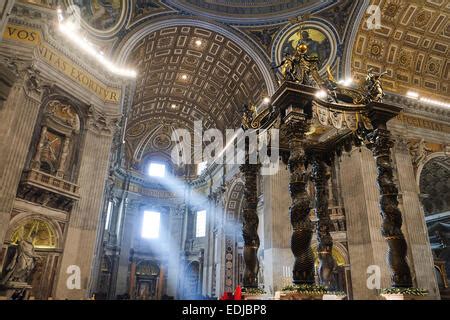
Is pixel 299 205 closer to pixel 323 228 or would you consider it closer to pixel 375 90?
pixel 323 228

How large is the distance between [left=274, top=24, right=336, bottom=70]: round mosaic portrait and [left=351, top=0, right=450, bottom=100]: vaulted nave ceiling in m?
1.03

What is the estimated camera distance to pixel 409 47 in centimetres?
1295

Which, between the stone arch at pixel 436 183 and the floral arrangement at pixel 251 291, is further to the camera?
the stone arch at pixel 436 183

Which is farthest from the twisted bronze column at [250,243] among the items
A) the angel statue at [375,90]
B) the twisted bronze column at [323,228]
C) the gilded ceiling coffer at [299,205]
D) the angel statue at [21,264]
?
the angel statue at [21,264]

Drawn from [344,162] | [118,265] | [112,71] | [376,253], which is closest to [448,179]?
[344,162]

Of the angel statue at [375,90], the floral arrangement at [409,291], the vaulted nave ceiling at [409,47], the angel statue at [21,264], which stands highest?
the vaulted nave ceiling at [409,47]

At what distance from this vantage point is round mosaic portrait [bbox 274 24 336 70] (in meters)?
13.1

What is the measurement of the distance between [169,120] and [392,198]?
1795cm

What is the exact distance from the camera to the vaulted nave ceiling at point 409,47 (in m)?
12.1

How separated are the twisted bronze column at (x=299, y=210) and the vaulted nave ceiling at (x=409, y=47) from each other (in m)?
8.05

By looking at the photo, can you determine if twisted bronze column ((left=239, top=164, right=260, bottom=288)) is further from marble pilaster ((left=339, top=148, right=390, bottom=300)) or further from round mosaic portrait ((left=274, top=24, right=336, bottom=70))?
round mosaic portrait ((left=274, top=24, right=336, bottom=70))

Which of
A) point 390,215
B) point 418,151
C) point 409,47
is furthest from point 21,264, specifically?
point 409,47

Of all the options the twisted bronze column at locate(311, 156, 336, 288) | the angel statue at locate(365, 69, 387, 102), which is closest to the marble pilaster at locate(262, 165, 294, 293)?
the twisted bronze column at locate(311, 156, 336, 288)

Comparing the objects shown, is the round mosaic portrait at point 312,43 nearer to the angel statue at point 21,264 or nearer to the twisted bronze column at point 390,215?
the twisted bronze column at point 390,215
